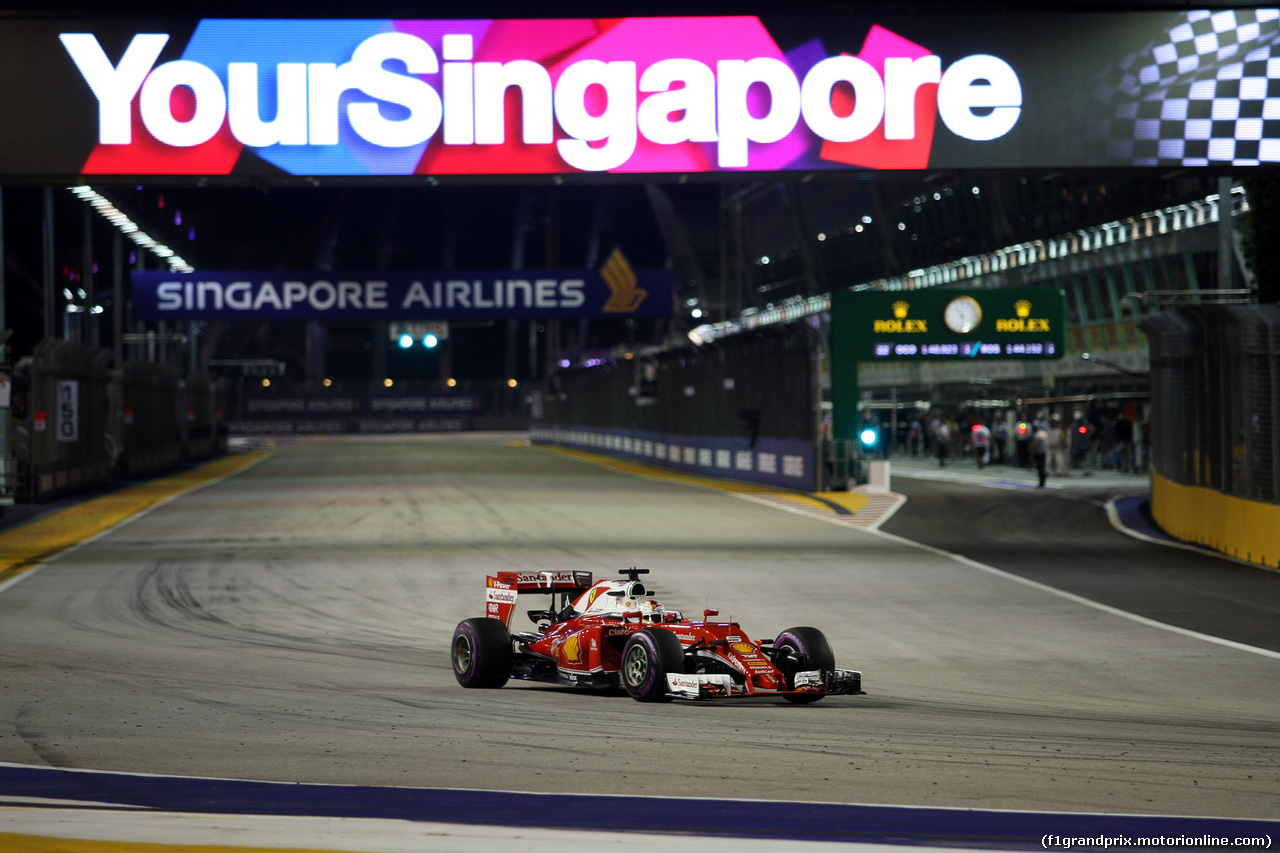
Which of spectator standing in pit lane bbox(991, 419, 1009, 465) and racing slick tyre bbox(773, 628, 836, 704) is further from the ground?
spectator standing in pit lane bbox(991, 419, 1009, 465)

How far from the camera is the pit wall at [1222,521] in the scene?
18312 mm

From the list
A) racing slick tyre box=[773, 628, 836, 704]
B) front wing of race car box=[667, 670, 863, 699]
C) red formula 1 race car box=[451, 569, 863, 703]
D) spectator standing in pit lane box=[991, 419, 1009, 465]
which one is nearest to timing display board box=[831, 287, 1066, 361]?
spectator standing in pit lane box=[991, 419, 1009, 465]

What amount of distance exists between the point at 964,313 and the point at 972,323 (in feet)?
0.97

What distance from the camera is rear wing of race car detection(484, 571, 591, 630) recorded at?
32.9ft

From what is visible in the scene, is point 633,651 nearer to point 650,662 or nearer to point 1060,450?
point 650,662

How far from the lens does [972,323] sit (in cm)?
3181

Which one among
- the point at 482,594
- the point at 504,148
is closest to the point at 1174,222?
the point at 504,148

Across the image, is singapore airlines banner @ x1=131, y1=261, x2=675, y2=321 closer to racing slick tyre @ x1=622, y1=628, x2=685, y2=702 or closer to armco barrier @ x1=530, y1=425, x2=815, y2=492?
armco barrier @ x1=530, y1=425, x2=815, y2=492

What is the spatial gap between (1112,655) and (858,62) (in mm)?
9384

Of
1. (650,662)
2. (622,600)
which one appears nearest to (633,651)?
(650,662)

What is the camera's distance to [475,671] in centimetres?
962

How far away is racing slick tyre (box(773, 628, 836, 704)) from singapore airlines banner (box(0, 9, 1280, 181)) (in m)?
10.1

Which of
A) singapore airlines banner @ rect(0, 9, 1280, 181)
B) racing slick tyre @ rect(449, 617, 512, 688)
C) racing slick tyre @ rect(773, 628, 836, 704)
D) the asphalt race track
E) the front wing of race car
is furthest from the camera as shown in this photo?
singapore airlines banner @ rect(0, 9, 1280, 181)

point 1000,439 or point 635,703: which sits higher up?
point 1000,439
